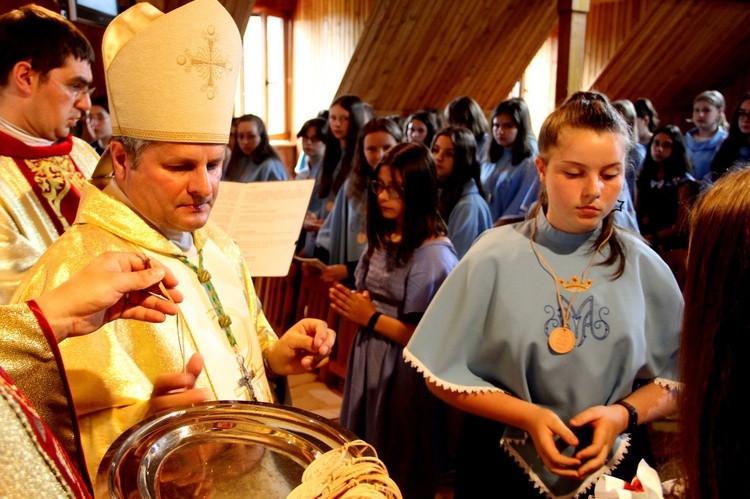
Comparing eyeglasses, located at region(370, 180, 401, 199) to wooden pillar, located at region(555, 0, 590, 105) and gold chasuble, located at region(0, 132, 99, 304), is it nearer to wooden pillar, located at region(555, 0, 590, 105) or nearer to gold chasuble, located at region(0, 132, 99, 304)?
gold chasuble, located at region(0, 132, 99, 304)

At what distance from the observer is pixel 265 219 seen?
303cm

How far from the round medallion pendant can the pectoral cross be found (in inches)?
31.4

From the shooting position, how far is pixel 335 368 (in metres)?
4.62

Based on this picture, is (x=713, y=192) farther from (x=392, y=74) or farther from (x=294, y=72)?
(x=294, y=72)

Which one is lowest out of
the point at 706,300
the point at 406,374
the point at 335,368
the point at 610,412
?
the point at 335,368

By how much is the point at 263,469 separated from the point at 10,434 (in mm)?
368

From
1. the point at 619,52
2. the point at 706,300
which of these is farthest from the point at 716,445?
the point at 619,52

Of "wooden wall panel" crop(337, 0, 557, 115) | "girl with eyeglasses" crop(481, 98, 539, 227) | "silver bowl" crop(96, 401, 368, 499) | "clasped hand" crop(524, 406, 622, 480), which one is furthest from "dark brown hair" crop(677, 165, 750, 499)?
"wooden wall panel" crop(337, 0, 557, 115)

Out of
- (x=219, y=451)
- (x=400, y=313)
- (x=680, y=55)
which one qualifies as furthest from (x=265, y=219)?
(x=680, y=55)

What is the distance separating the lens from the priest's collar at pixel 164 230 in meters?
1.56

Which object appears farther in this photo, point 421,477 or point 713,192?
point 421,477

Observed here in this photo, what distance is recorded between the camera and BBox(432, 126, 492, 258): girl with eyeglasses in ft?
12.8

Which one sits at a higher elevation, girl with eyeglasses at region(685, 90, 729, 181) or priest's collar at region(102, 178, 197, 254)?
priest's collar at region(102, 178, 197, 254)

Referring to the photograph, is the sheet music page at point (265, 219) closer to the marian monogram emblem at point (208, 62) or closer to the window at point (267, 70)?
the marian monogram emblem at point (208, 62)
